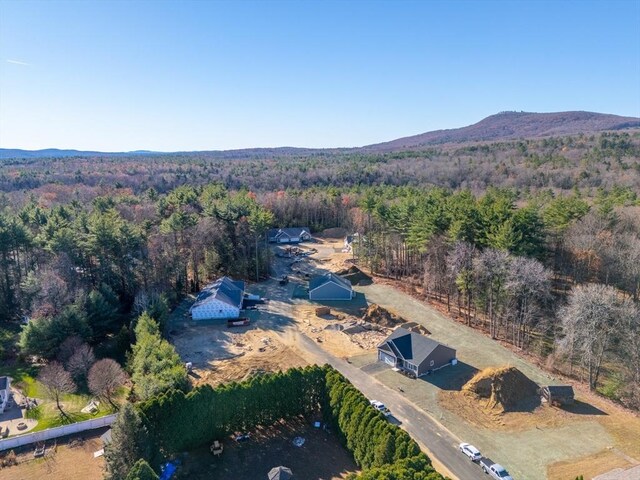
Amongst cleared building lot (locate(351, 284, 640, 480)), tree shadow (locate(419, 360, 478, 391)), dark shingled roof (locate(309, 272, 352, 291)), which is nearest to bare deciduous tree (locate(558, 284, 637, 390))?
cleared building lot (locate(351, 284, 640, 480))

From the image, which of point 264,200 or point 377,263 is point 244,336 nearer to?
point 377,263

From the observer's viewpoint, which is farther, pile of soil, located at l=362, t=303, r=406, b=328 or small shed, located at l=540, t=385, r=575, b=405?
pile of soil, located at l=362, t=303, r=406, b=328

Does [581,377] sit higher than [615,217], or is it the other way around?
[615,217]

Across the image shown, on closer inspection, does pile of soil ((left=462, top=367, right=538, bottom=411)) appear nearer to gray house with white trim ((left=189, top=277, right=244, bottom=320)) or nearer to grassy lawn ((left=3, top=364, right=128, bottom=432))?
gray house with white trim ((left=189, top=277, right=244, bottom=320))

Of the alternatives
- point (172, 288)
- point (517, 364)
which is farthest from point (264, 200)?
point (517, 364)

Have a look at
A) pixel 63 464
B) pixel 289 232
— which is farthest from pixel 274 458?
pixel 289 232

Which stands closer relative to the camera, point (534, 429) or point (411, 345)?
point (534, 429)

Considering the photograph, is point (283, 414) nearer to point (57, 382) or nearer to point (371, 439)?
point (371, 439)
